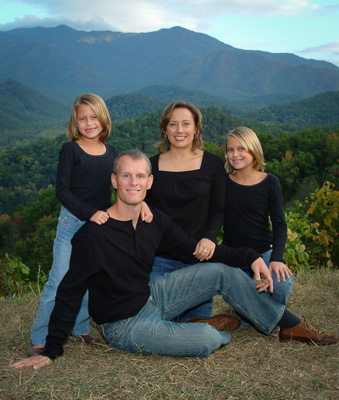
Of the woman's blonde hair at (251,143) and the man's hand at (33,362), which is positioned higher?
the woman's blonde hair at (251,143)

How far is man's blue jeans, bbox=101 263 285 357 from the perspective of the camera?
244cm

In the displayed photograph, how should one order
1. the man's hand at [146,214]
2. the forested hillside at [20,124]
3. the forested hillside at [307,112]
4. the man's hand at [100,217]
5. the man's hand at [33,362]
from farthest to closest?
the forested hillside at [20,124] → the forested hillside at [307,112] → the man's hand at [146,214] → the man's hand at [100,217] → the man's hand at [33,362]

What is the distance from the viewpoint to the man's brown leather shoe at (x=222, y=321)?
2.88 m

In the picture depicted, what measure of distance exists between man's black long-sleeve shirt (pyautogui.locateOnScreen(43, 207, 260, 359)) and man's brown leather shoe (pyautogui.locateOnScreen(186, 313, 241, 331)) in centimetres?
56

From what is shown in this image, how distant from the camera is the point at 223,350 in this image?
2.65m

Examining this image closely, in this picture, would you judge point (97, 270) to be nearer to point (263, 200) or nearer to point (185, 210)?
point (185, 210)

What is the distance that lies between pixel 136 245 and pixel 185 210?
0.57 metres

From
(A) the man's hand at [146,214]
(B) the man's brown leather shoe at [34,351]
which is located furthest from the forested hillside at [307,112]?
(B) the man's brown leather shoe at [34,351]

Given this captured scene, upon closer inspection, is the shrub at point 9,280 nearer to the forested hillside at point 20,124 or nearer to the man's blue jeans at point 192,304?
the man's blue jeans at point 192,304

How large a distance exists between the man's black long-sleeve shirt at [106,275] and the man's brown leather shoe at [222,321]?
0.56 metres

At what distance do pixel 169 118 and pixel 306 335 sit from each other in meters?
1.74

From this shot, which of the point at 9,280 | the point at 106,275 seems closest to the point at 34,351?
the point at 106,275

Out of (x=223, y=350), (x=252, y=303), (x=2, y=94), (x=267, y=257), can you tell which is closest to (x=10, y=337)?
(x=223, y=350)

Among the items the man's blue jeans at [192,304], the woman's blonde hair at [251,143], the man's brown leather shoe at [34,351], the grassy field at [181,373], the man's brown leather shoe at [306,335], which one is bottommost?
the man's brown leather shoe at [34,351]
